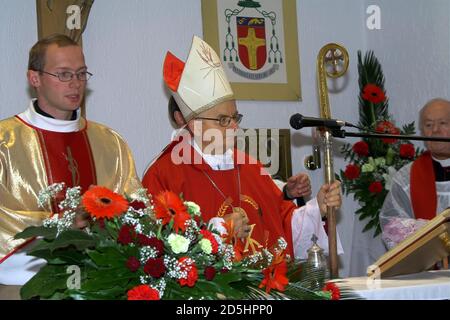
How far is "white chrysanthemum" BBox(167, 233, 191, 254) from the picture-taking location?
2.23 metres

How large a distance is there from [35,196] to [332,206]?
1.43m

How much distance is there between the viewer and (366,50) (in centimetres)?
699

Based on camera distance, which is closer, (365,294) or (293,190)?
(365,294)

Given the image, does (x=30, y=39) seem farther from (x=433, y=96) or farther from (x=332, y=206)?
(x=433, y=96)

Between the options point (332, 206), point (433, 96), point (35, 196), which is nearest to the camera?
point (332, 206)

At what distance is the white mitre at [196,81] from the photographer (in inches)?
168

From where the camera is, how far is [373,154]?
6352 mm

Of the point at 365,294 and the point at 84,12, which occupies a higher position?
the point at 84,12

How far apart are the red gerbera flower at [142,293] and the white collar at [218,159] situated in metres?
2.26

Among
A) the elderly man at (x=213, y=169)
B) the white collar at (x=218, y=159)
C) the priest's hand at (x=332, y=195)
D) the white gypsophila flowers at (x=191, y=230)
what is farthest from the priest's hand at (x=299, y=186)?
the white gypsophila flowers at (x=191, y=230)

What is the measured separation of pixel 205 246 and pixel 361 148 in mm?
4139

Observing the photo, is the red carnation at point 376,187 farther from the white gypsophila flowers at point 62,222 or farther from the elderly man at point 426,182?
the white gypsophila flowers at point 62,222

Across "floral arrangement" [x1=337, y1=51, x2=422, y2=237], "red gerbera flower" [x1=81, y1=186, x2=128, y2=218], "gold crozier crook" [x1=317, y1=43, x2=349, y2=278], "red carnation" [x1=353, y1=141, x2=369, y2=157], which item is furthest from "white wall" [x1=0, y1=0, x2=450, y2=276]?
"red gerbera flower" [x1=81, y1=186, x2=128, y2=218]
